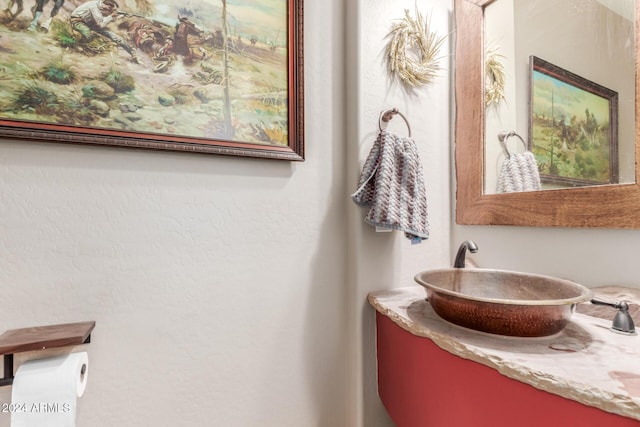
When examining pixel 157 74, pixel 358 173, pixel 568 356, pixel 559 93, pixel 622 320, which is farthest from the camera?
pixel 358 173

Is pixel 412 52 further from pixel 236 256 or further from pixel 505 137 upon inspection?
pixel 236 256

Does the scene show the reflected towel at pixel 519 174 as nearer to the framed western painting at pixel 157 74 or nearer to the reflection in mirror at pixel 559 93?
the reflection in mirror at pixel 559 93

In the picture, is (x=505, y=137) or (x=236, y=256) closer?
(x=236, y=256)

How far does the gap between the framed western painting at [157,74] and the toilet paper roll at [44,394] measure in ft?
1.75

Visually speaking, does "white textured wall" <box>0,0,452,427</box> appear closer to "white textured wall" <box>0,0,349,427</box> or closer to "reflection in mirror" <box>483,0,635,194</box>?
"white textured wall" <box>0,0,349,427</box>

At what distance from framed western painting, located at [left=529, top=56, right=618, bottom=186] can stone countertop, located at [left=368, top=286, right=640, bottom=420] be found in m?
Answer: 0.43

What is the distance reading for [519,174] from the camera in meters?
0.99

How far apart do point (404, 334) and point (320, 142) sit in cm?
71

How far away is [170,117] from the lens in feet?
2.63

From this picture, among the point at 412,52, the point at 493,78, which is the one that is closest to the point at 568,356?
the point at 493,78

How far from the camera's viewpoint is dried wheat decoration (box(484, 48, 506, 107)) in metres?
1.06

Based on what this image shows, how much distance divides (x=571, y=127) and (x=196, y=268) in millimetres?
1254

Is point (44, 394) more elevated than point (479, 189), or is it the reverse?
point (479, 189)

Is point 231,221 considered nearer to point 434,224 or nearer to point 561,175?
point 434,224
